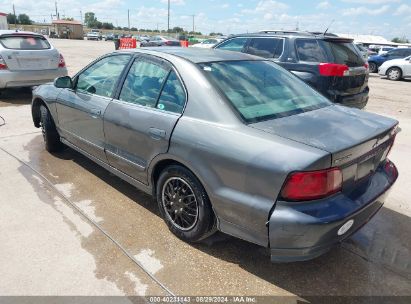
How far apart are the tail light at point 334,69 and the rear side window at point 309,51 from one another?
0.21 m

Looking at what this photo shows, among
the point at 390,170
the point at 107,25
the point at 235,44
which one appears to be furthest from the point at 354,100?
the point at 107,25

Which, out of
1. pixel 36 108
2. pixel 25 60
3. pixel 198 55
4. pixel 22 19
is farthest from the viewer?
pixel 22 19

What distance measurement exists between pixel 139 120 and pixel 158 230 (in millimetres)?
1012

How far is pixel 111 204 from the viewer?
3.72m

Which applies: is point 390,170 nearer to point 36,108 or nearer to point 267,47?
point 267,47

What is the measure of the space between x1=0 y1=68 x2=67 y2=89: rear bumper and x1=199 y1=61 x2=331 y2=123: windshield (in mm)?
6600

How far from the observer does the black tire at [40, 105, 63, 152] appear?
4.86 m

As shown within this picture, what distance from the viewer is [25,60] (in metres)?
8.14

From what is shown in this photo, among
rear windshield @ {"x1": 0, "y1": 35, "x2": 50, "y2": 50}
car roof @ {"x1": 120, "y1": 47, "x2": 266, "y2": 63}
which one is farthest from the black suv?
rear windshield @ {"x1": 0, "y1": 35, "x2": 50, "y2": 50}

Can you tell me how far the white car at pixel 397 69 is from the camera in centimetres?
1662

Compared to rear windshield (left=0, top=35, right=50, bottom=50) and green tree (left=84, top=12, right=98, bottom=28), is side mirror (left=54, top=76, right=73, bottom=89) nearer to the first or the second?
rear windshield (left=0, top=35, right=50, bottom=50)

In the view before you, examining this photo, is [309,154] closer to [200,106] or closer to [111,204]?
[200,106]

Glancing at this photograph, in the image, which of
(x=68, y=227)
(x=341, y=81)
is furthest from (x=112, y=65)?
(x=341, y=81)

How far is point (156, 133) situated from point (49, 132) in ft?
8.50
